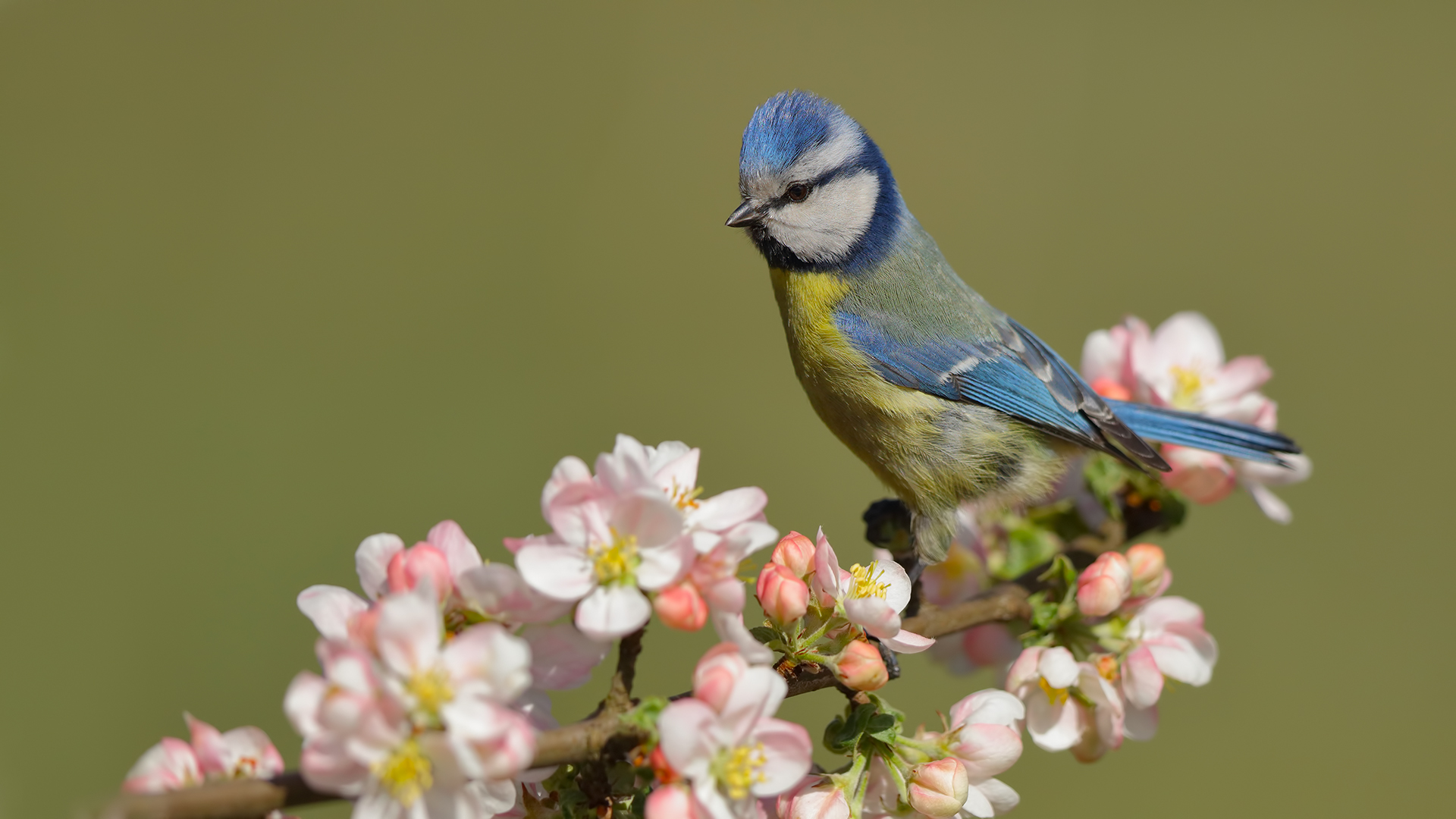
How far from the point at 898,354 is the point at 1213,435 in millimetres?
685

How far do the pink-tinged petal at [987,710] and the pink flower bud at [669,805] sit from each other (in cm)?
51

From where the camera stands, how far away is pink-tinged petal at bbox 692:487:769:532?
1.07m

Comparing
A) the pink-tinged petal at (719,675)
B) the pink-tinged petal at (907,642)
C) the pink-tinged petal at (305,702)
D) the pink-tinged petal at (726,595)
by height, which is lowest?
the pink-tinged petal at (907,642)

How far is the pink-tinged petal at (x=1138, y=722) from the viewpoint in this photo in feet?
5.29

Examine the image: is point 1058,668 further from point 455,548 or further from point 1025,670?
point 455,548

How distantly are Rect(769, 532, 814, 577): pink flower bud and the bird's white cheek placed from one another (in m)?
1.27

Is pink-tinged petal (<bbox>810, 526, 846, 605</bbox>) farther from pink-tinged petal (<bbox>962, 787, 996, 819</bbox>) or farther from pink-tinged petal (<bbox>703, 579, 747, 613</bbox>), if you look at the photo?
pink-tinged petal (<bbox>962, 787, 996, 819</bbox>)

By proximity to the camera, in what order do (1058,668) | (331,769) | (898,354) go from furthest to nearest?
(898,354) < (1058,668) < (331,769)

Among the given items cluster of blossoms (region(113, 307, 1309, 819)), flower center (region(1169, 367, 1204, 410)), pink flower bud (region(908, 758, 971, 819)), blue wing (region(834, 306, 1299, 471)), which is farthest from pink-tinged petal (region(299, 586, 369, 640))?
flower center (region(1169, 367, 1204, 410))

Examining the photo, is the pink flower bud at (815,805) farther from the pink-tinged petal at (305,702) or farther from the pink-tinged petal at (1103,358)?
the pink-tinged petal at (1103,358)

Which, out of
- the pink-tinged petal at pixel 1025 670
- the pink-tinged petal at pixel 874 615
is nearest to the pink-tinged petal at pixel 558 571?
the pink-tinged petal at pixel 874 615

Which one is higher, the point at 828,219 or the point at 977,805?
the point at 828,219

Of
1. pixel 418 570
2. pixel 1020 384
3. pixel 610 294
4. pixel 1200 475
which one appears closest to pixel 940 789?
pixel 418 570

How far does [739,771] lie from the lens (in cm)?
102
